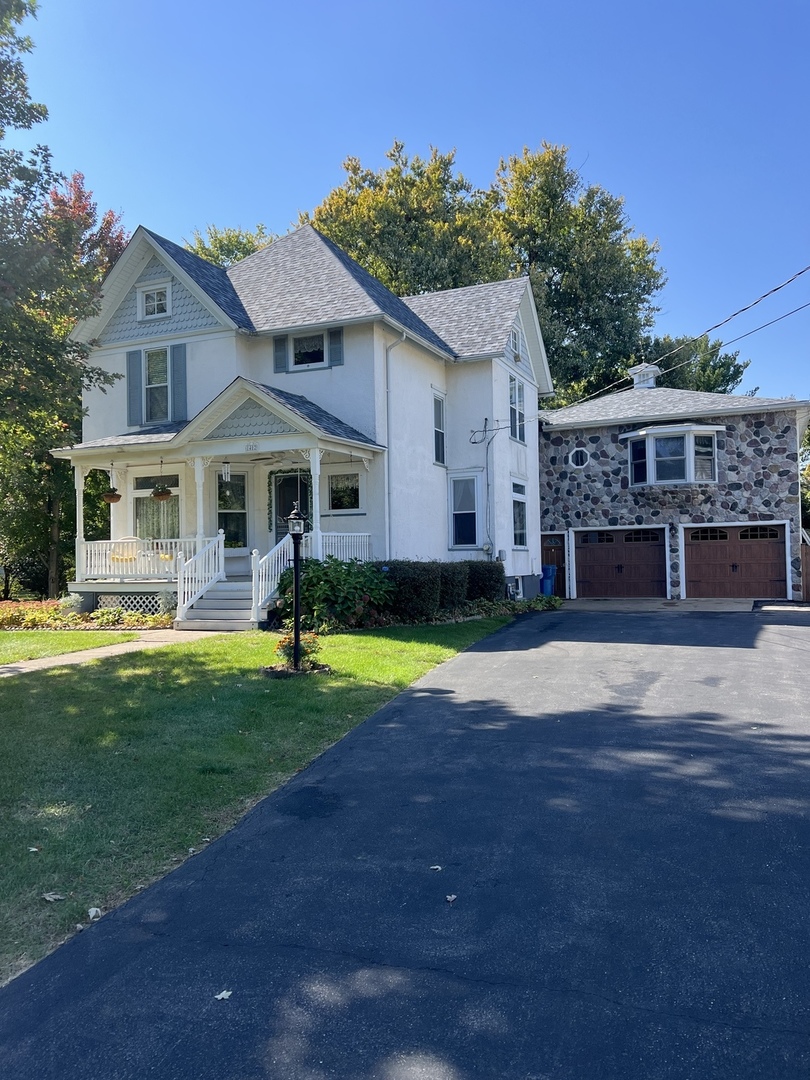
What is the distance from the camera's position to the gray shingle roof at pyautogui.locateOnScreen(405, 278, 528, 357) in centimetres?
1956

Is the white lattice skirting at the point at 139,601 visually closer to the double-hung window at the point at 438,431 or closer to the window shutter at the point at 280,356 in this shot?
the window shutter at the point at 280,356

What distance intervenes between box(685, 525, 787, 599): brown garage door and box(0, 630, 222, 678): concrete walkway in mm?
15139

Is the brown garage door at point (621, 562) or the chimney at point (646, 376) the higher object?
the chimney at point (646, 376)

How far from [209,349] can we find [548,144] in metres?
25.6

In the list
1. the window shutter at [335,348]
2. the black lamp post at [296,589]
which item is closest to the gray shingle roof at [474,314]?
the window shutter at [335,348]

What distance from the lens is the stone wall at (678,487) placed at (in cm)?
2208

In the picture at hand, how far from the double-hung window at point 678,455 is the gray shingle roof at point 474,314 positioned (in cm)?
581

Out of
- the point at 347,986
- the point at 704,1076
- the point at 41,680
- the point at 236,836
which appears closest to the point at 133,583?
the point at 41,680

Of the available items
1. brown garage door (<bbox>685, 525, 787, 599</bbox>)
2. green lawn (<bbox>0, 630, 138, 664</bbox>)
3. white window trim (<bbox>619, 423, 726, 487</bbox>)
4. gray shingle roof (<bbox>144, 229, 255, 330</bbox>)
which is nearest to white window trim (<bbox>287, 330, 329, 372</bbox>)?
gray shingle roof (<bbox>144, 229, 255, 330</bbox>)

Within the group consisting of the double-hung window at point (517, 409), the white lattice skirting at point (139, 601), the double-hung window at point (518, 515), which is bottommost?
the white lattice skirting at point (139, 601)

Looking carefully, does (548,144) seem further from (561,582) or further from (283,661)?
(283,661)

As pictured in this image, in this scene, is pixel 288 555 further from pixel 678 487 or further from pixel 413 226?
pixel 413 226

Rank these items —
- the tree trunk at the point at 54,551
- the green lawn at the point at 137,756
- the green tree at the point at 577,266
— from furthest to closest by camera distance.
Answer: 1. the green tree at the point at 577,266
2. the tree trunk at the point at 54,551
3. the green lawn at the point at 137,756

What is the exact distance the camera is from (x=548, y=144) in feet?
119
